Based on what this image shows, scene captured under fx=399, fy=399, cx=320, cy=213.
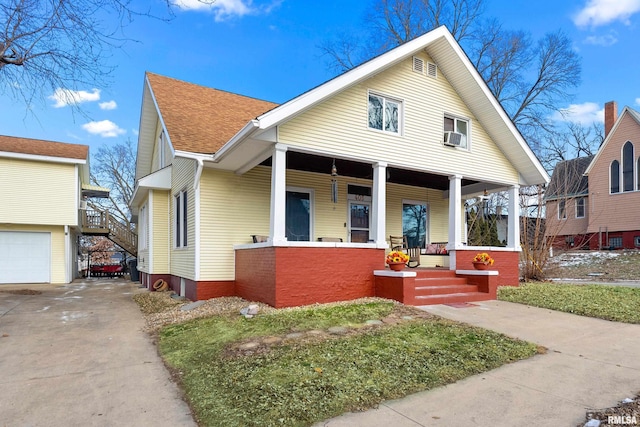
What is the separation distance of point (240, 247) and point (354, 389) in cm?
594

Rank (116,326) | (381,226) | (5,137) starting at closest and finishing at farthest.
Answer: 1. (116,326)
2. (381,226)
3. (5,137)

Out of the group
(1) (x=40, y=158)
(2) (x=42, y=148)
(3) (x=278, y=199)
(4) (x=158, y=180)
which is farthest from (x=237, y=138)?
(2) (x=42, y=148)

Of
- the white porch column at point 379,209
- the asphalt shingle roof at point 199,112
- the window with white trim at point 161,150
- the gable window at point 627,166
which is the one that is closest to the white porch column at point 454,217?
the white porch column at point 379,209

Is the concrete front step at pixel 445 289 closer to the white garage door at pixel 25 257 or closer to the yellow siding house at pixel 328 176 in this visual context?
the yellow siding house at pixel 328 176

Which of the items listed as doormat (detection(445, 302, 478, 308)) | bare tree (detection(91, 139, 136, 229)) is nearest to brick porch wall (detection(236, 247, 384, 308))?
doormat (detection(445, 302, 478, 308))

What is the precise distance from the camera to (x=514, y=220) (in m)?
11.7

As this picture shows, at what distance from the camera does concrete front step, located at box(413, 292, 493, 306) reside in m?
8.20

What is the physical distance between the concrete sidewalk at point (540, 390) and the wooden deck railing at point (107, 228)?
20.8 metres

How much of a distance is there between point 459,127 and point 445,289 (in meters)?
4.69

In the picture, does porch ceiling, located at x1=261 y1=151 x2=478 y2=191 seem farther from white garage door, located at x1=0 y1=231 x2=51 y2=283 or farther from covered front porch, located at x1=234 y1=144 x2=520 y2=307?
white garage door, located at x1=0 y1=231 x2=51 y2=283

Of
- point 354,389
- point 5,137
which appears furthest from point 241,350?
point 5,137

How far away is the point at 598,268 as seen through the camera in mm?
17000

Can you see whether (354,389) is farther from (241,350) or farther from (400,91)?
(400,91)

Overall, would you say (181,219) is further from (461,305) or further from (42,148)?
(42,148)
